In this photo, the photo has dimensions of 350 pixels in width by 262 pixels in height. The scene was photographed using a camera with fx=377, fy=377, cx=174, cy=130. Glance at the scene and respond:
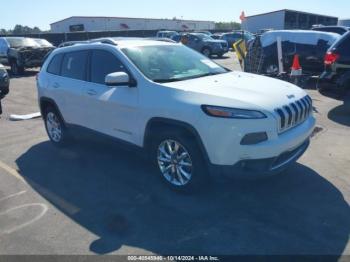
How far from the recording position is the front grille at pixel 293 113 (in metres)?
3.99

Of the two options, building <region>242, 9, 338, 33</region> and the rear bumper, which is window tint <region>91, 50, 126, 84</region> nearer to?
the rear bumper

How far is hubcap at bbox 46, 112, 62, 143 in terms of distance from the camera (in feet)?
21.6

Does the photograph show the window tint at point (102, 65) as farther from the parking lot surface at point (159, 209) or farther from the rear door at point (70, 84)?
the parking lot surface at point (159, 209)

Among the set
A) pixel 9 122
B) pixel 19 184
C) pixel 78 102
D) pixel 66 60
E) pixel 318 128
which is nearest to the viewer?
pixel 19 184

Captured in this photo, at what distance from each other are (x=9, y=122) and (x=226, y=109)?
21.8 feet

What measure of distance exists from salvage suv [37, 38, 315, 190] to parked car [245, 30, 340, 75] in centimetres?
753

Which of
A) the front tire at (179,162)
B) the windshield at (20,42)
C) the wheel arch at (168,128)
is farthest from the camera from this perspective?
the windshield at (20,42)

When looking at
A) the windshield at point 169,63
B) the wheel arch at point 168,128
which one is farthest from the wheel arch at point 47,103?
the wheel arch at point 168,128

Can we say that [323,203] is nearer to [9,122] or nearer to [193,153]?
[193,153]

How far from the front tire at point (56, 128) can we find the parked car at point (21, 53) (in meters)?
12.4

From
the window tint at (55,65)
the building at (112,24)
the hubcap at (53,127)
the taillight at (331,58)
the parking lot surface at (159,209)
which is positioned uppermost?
the building at (112,24)

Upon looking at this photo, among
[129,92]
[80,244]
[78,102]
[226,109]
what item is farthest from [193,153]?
[78,102]

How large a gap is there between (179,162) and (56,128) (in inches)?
122

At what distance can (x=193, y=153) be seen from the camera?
164 inches
